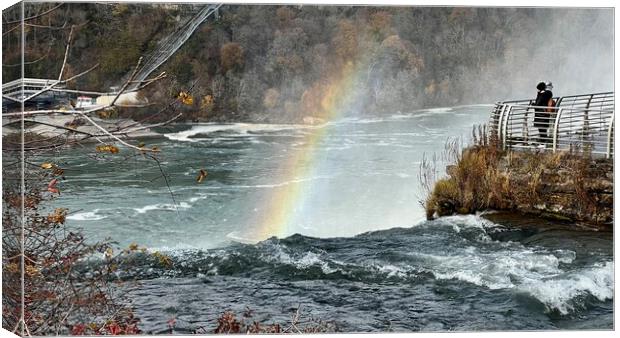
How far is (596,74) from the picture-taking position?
9.39m

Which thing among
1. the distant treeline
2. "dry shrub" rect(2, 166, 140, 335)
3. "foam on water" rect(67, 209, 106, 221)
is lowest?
"dry shrub" rect(2, 166, 140, 335)

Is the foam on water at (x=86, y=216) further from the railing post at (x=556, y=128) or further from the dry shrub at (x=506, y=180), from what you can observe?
the railing post at (x=556, y=128)

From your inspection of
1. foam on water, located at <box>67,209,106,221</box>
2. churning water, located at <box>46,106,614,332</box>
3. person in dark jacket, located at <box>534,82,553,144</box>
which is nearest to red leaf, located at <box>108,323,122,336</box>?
churning water, located at <box>46,106,614,332</box>

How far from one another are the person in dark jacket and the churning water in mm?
541

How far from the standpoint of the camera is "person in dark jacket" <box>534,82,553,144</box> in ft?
31.3

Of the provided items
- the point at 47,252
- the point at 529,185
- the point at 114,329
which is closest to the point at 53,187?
the point at 47,252

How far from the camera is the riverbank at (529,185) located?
9461 mm

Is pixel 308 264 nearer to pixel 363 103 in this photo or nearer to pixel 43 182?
pixel 363 103

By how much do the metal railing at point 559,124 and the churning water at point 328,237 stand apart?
0.25 m

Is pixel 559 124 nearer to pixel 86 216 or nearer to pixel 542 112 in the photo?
pixel 542 112

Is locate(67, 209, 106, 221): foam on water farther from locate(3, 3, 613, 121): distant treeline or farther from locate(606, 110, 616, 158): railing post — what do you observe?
locate(606, 110, 616, 158): railing post

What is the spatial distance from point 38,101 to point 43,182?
2.24 ft

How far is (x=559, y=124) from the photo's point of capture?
957cm

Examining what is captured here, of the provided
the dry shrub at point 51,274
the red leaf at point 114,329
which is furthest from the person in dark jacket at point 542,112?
the red leaf at point 114,329
